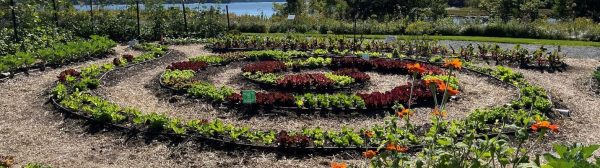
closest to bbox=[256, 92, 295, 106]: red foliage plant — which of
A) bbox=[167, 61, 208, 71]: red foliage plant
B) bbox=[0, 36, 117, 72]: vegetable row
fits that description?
bbox=[167, 61, 208, 71]: red foliage plant

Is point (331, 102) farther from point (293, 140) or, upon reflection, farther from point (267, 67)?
point (267, 67)

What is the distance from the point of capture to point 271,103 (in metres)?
10.8

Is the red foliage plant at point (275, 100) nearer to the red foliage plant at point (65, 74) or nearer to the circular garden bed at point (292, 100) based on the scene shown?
the circular garden bed at point (292, 100)

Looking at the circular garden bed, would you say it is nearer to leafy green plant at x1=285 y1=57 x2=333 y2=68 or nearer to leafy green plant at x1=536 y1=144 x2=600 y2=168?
leafy green plant at x1=285 y1=57 x2=333 y2=68

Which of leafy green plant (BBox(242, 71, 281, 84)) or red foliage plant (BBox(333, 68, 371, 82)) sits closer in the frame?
leafy green plant (BBox(242, 71, 281, 84))

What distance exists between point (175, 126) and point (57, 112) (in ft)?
10.6

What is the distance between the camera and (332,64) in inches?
625

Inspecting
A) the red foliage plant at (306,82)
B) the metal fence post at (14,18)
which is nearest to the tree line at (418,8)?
the metal fence post at (14,18)

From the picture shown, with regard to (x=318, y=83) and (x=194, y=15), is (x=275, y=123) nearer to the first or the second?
(x=318, y=83)

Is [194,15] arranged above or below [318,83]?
above

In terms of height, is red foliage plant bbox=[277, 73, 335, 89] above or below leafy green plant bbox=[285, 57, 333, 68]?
below


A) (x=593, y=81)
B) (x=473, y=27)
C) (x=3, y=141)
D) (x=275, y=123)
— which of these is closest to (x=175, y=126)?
(x=275, y=123)

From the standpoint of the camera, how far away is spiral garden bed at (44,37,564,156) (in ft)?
28.2

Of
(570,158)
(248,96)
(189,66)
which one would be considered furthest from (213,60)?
(570,158)
